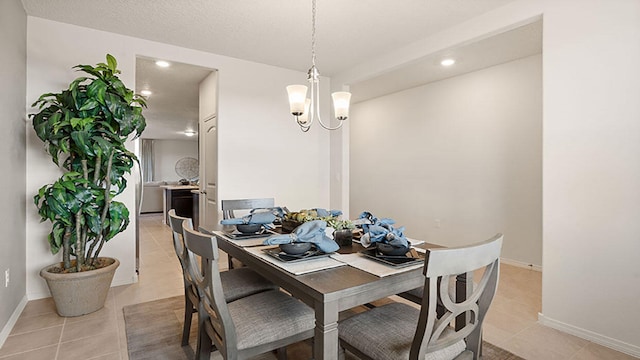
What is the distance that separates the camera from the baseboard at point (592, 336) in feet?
6.51

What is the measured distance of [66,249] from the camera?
8.41 ft

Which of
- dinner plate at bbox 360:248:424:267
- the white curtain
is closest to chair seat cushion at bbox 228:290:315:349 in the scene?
dinner plate at bbox 360:248:424:267

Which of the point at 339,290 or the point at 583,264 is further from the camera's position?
the point at 583,264

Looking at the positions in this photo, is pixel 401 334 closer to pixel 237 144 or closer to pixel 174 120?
pixel 237 144

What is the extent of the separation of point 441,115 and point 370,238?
11.9ft

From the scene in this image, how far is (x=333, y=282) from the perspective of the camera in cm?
126

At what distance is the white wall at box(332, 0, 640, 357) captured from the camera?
2.00m

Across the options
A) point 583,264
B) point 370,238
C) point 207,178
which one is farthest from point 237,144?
point 583,264

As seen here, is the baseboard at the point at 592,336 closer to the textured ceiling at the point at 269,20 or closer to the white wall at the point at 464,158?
the white wall at the point at 464,158

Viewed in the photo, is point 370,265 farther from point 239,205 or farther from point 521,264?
point 521,264

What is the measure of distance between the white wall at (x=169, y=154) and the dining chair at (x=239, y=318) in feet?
35.4

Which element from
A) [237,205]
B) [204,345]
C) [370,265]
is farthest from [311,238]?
A: [237,205]

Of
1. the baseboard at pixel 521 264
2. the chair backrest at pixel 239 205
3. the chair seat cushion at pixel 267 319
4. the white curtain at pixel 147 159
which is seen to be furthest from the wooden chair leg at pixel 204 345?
the white curtain at pixel 147 159

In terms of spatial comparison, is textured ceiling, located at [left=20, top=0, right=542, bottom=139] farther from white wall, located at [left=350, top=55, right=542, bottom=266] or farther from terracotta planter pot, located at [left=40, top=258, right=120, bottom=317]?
terracotta planter pot, located at [left=40, top=258, right=120, bottom=317]
